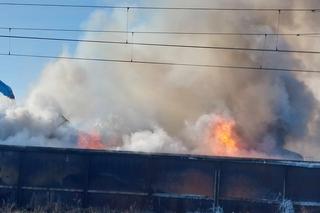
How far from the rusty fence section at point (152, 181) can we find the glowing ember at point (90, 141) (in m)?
16.2

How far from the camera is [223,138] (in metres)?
27.8

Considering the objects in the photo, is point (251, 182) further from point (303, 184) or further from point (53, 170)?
point (53, 170)

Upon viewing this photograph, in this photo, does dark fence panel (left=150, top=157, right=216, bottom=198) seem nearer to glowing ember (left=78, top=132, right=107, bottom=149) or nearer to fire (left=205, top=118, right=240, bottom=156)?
fire (left=205, top=118, right=240, bottom=156)

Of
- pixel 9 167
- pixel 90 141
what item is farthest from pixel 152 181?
pixel 90 141

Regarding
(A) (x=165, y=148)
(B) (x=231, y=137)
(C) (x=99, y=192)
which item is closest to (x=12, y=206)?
(C) (x=99, y=192)

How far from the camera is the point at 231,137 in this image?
28078mm

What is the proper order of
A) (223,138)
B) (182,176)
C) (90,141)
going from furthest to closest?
(90,141) < (223,138) < (182,176)

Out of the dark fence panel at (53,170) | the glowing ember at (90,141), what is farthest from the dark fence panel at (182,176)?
the glowing ember at (90,141)

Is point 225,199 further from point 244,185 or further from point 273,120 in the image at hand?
point 273,120

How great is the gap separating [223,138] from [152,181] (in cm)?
1664

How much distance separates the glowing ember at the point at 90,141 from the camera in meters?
28.4

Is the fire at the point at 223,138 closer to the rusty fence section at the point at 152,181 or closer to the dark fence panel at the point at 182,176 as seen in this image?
the rusty fence section at the point at 152,181

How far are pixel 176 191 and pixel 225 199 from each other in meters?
Answer: 1.24

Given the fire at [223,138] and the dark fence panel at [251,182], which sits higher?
the fire at [223,138]
